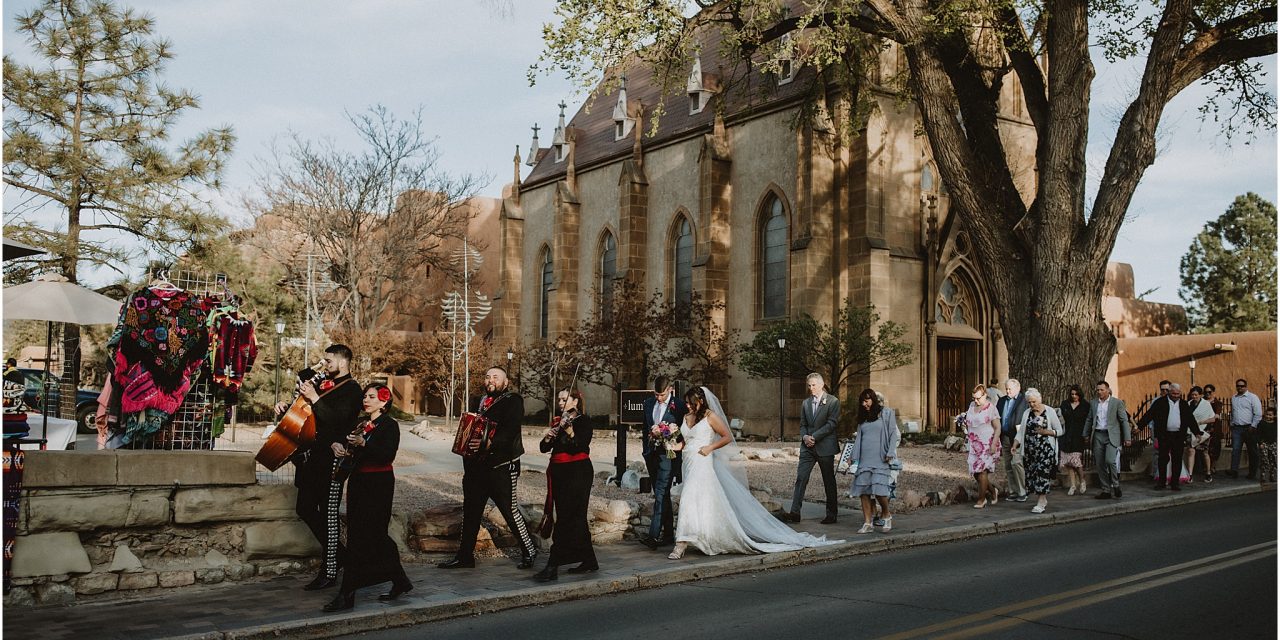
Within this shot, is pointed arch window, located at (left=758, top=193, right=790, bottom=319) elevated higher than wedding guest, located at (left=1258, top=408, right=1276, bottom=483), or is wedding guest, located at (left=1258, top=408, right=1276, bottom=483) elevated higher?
pointed arch window, located at (left=758, top=193, right=790, bottom=319)

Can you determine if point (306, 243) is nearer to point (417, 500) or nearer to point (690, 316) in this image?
point (690, 316)

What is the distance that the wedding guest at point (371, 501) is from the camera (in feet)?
25.2

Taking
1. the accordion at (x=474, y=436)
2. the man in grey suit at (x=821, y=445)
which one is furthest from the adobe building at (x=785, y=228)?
the accordion at (x=474, y=436)

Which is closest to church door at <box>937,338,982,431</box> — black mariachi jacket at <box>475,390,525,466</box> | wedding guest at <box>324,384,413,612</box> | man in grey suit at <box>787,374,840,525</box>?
man in grey suit at <box>787,374,840,525</box>

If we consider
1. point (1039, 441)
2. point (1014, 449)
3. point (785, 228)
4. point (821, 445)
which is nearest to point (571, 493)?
point (821, 445)

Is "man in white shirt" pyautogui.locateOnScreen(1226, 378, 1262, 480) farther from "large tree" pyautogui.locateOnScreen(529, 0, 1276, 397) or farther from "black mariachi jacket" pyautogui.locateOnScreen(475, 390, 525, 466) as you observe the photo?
"black mariachi jacket" pyautogui.locateOnScreen(475, 390, 525, 466)

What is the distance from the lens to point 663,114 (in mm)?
37594

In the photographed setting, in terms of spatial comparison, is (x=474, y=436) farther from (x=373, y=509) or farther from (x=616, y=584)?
(x=616, y=584)

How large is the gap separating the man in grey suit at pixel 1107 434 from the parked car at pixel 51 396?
44.5 feet

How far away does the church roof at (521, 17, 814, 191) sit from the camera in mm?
31766

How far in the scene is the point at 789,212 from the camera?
102 ft

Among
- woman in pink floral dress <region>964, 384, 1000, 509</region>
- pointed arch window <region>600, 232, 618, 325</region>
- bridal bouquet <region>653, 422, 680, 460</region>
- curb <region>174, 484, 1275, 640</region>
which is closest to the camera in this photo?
curb <region>174, 484, 1275, 640</region>

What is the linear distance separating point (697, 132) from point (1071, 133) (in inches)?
751

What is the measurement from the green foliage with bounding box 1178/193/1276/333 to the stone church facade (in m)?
22.0
